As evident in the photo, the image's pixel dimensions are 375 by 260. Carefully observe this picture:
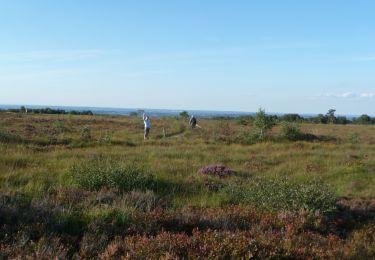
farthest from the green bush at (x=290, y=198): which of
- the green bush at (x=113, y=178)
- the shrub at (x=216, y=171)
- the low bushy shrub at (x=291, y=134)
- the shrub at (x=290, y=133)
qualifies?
the shrub at (x=290, y=133)

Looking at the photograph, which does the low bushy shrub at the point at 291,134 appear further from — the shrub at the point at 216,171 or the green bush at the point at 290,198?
the green bush at the point at 290,198

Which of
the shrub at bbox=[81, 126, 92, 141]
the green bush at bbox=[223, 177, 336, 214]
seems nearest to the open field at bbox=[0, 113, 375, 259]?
the green bush at bbox=[223, 177, 336, 214]

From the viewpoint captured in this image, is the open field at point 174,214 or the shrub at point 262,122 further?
the shrub at point 262,122

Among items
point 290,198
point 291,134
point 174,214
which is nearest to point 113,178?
point 174,214

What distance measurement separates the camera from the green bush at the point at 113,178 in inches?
390

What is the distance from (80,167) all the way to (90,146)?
11289mm

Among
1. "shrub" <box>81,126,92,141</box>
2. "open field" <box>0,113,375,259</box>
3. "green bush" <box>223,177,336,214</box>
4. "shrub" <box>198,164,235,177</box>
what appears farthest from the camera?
"shrub" <box>81,126,92,141</box>

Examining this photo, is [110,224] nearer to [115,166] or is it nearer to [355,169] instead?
[115,166]

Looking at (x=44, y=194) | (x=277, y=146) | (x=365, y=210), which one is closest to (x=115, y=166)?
(x=44, y=194)

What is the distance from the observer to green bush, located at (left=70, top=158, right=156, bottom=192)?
9.91 metres

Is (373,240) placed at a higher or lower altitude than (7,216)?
lower

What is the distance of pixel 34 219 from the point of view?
6160 millimetres

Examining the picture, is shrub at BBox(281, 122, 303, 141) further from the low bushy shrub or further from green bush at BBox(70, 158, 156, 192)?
green bush at BBox(70, 158, 156, 192)

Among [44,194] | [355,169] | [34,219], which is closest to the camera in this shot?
[34,219]
